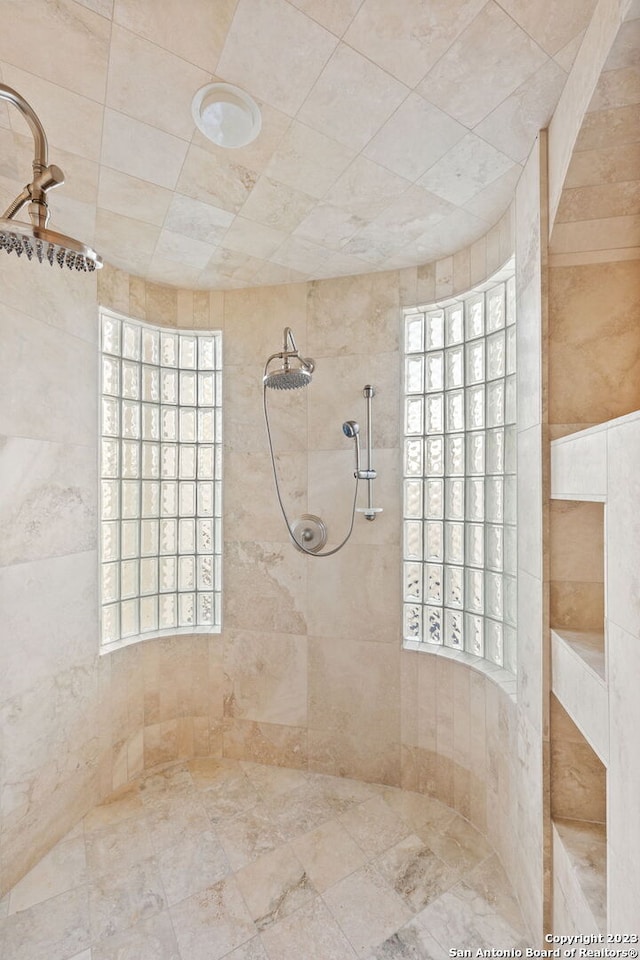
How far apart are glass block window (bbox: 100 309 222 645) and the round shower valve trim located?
46 centimetres

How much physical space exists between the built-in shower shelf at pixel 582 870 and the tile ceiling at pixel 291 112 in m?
2.08

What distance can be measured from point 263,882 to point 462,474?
5.84 ft

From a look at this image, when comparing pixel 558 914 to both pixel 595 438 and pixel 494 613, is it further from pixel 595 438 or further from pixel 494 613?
pixel 595 438

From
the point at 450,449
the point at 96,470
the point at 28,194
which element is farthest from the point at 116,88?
the point at 450,449

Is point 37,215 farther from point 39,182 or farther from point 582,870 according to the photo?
point 582,870


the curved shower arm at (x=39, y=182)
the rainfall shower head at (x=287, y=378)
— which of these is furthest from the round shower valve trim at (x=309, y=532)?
the curved shower arm at (x=39, y=182)

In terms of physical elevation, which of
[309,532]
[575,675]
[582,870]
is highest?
[309,532]

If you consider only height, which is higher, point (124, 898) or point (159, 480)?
point (159, 480)

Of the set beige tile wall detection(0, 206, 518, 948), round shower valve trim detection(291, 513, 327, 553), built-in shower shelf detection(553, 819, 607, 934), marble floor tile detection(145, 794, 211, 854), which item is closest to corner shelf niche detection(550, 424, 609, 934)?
built-in shower shelf detection(553, 819, 607, 934)

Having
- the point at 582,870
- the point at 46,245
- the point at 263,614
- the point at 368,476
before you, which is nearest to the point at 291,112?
the point at 46,245

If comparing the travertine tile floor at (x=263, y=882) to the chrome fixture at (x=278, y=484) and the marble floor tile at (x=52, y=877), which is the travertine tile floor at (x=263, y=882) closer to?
the marble floor tile at (x=52, y=877)

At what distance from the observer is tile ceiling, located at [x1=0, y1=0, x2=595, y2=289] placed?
1.05 meters

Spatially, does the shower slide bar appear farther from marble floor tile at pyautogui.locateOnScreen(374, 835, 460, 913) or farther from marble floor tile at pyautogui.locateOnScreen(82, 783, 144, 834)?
marble floor tile at pyautogui.locateOnScreen(82, 783, 144, 834)

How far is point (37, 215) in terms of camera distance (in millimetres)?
896
